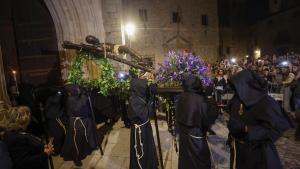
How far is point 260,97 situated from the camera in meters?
3.57

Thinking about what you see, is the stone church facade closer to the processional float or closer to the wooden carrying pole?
the processional float

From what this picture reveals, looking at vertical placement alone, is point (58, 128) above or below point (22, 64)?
below

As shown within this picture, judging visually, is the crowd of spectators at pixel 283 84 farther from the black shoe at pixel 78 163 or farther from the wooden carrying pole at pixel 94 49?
the black shoe at pixel 78 163

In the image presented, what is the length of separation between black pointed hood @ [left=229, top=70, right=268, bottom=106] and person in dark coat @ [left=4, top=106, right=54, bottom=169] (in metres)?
2.88

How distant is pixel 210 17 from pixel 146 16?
725cm

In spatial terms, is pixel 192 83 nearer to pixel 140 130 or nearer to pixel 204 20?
pixel 140 130

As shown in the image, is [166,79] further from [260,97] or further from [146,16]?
[146,16]

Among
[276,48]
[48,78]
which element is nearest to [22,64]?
[48,78]

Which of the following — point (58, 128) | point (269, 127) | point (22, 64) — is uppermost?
point (22, 64)

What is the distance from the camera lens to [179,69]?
24.1 feet

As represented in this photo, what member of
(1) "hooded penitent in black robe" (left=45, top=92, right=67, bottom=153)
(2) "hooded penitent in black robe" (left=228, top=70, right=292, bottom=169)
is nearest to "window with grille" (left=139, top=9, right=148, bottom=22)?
(1) "hooded penitent in black robe" (left=45, top=92, right=67, bottom=153)

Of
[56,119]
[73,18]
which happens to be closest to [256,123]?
[56,119]

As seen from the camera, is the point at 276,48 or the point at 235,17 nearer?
the point at 276,48

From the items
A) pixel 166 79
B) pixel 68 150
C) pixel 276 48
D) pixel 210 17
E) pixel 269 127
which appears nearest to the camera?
pixel 269 127
